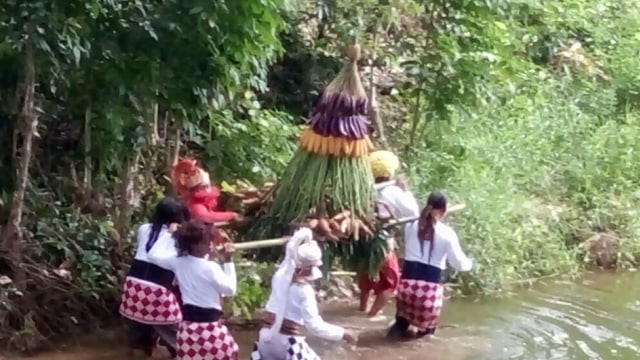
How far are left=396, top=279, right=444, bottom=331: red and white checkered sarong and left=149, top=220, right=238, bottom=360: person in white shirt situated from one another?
5.15ft

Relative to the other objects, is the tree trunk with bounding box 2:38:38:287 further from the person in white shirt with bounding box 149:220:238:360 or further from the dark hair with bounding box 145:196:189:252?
the person in white shirt with bounding box 149:220:238:360

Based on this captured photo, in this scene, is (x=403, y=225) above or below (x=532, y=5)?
below

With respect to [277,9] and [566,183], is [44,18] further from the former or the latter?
[566,183]

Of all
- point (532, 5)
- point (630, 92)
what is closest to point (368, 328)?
point (532, 5)

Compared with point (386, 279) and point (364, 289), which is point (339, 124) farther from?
point (364, 289)

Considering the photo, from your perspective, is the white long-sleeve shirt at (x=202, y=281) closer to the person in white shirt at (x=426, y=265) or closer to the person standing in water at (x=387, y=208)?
the person standing in water at (x=387, y=208)

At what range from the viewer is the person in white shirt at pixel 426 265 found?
738 cm

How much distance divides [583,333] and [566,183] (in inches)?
120

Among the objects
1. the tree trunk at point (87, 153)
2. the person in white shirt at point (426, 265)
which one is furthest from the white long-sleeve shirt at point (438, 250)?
the tree trunk at point (87, 153)

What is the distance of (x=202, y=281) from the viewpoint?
6203mm

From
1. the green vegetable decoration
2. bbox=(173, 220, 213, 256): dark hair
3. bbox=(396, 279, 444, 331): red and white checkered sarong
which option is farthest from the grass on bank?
bbox=(173, 220, 213, 256): dark hair

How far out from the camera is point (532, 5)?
11.1 m

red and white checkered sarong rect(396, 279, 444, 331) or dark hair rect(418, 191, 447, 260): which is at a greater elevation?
dark hair rect(418, 191, 447, 260)

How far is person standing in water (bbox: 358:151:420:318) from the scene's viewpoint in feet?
24.2
